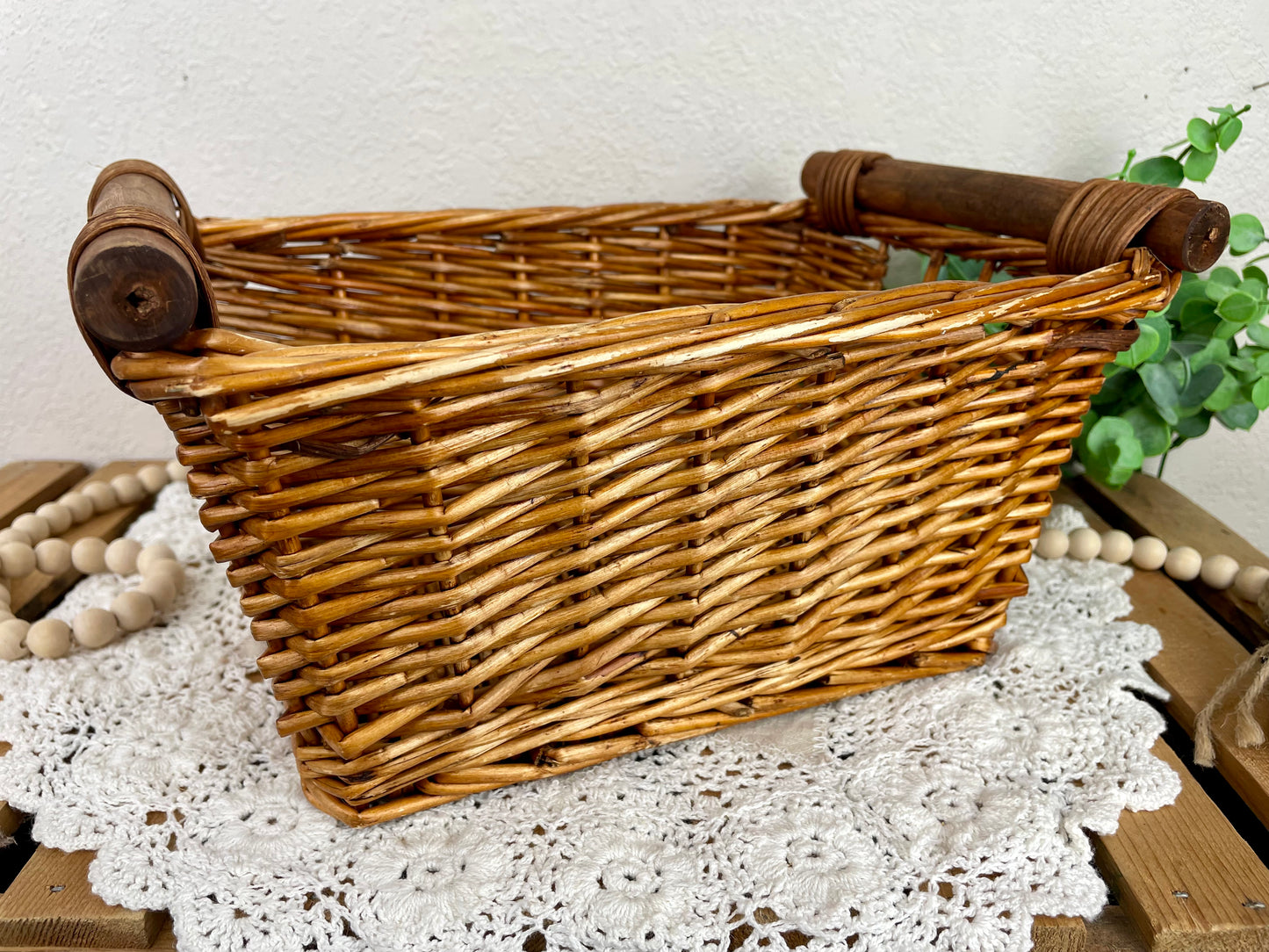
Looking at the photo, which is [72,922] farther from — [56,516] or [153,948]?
[56,516]

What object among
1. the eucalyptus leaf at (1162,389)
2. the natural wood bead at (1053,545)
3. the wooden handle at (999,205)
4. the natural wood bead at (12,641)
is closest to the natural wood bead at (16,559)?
the natural wood bead at (12,641)

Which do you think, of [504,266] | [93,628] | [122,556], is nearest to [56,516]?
[122,556]

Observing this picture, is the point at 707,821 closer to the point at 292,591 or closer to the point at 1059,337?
the point at 292,591

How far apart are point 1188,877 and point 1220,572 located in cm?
38

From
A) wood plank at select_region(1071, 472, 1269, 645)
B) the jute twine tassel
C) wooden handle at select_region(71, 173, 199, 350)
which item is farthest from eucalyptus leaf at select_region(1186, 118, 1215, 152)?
wooden handle at select_region(71, 173, 199, 350)

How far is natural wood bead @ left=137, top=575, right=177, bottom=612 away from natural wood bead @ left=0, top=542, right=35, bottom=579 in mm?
122

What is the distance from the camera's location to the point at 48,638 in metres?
0.67

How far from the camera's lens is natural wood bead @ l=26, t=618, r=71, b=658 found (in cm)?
67

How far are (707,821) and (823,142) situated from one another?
76cm

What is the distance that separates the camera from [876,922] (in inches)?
18.8

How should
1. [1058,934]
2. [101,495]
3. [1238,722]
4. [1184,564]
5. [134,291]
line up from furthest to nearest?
[101,495], [1184,564], [1238,722], [1058,934], [134,291]

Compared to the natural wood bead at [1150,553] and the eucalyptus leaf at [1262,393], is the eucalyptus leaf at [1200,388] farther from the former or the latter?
the natural wood bead at [1150,553]

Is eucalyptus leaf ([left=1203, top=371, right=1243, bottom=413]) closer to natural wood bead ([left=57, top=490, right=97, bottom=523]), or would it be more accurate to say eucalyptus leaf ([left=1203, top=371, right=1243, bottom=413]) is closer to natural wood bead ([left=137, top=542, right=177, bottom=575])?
natural wood bead ([left=137, top=542, right=177, bottom=575])

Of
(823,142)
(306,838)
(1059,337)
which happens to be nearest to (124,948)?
(306,838)
